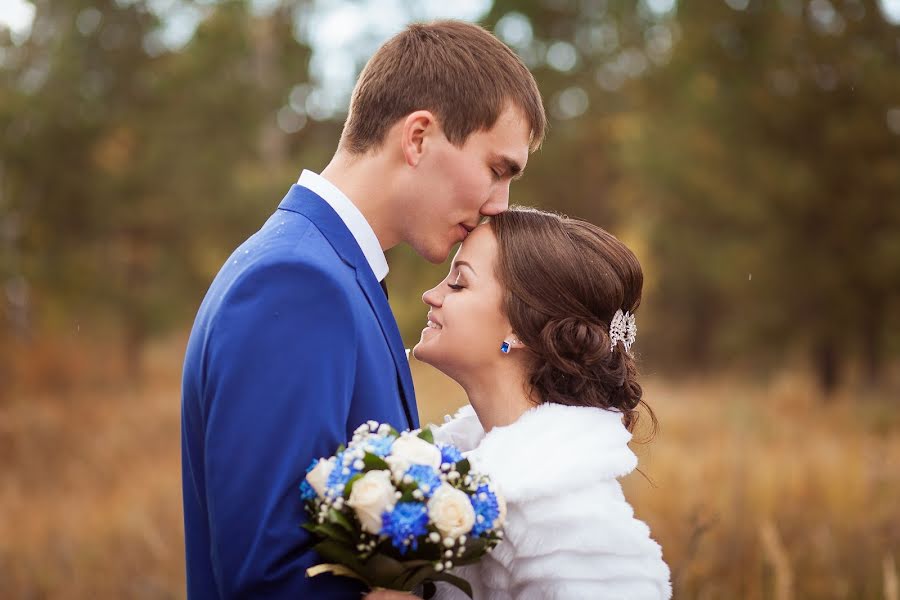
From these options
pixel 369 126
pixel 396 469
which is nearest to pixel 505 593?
pixel 396 469

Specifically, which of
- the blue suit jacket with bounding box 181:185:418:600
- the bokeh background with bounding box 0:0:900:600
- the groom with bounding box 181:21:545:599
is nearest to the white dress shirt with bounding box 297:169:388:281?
the groom with bounding box 181:21:545:599

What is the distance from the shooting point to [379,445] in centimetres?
225

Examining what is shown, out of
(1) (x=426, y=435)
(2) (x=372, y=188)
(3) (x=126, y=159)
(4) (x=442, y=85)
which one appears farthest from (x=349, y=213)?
(3) (x=126, y=159)

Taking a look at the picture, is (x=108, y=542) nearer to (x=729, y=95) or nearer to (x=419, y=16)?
(x=729, y=95)

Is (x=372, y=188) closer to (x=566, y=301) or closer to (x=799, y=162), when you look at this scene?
(x=566, y=301)

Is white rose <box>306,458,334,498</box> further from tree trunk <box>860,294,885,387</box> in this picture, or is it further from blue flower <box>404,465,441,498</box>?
tree trunk <box>860,294,885,387</box>

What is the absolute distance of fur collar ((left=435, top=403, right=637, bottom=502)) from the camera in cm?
270

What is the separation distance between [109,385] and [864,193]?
12.0 m

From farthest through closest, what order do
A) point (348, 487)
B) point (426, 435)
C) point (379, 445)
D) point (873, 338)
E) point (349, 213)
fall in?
point (873, 338) < point (349, 213) < point (426, 435) < point (379, 445) < point (348, 487)

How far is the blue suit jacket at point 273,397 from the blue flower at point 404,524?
8.3 inches

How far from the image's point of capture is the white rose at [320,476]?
7.11 feet

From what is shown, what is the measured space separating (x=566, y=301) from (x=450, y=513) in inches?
43.1

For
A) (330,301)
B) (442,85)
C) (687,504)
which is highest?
(442,85)

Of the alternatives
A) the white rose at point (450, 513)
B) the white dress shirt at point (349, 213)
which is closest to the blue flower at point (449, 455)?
the white rose at point (450, 513)
